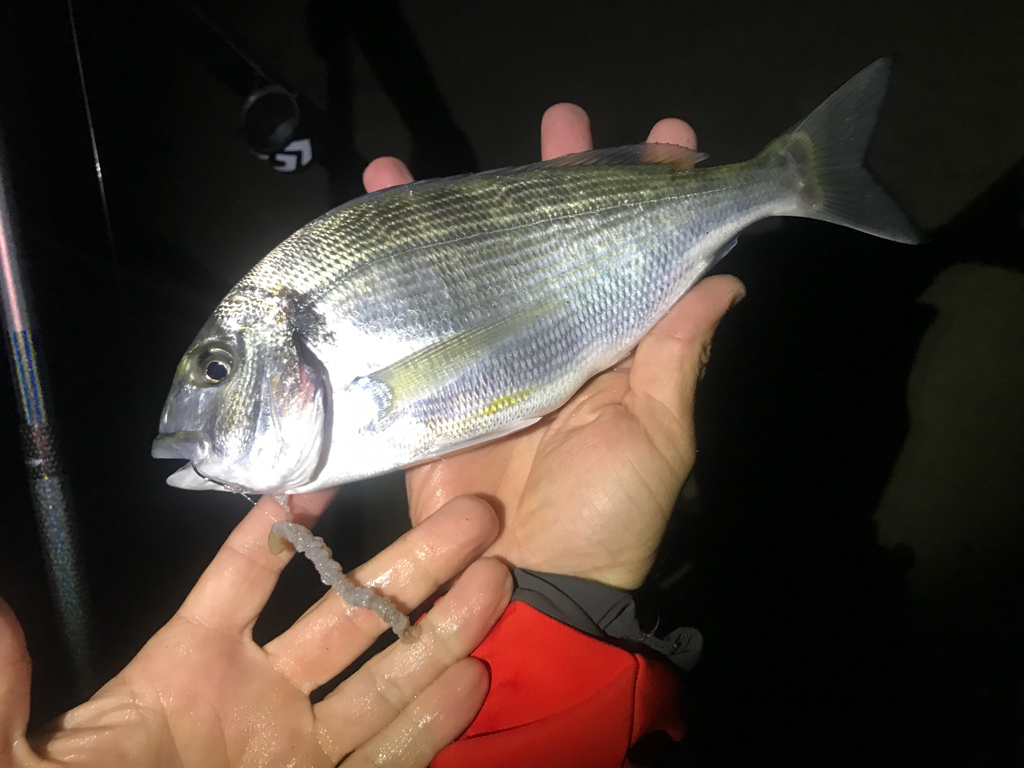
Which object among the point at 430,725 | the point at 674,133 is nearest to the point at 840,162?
the point at 674,133

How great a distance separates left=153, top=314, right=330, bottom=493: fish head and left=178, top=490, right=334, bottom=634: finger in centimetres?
28

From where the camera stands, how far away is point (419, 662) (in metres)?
1.23

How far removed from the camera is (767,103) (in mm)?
2086

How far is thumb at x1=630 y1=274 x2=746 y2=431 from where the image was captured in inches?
50.1

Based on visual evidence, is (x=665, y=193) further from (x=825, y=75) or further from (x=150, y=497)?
(x=150, y=497)

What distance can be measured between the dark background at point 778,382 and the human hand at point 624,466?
78 cm

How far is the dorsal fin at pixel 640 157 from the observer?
4.39 feet

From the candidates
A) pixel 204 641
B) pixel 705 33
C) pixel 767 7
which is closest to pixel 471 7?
pixel 705 33

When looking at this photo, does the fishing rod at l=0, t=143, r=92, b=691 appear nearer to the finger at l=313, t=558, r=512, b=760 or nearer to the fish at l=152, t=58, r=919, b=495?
the fish at l=152, t=58, r=919, b=495

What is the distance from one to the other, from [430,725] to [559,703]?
0.99ft

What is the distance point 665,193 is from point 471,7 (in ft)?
5.44

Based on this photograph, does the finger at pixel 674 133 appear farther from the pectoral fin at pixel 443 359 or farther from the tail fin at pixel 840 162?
the pectoral fin at pixel 443 359

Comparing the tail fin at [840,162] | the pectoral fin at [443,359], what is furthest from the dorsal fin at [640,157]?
the pectoral fin at [443,359]

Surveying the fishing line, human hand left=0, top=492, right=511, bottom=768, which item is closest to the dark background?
the fishing line
